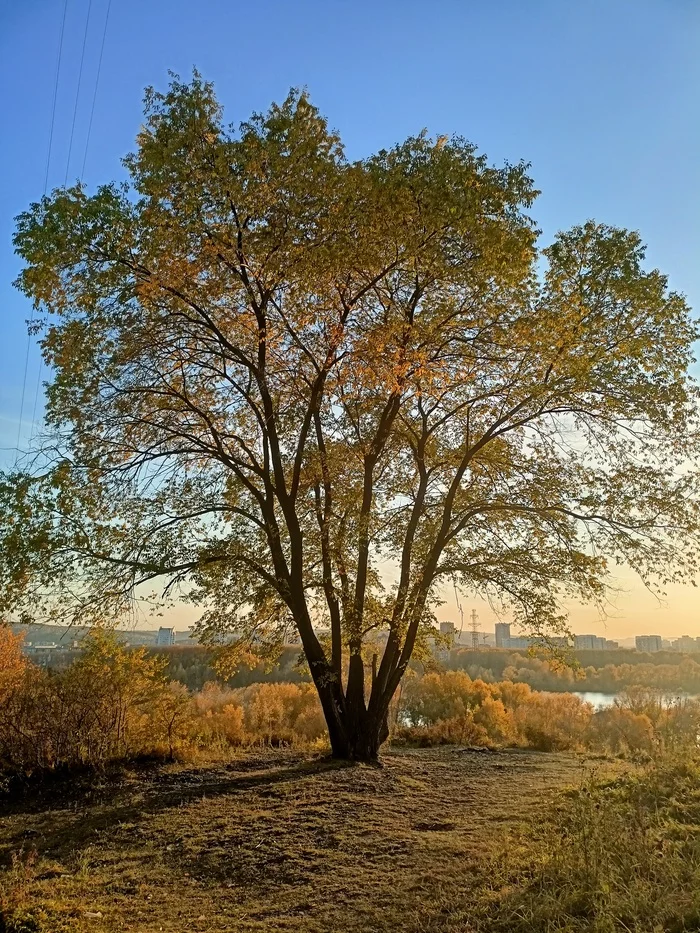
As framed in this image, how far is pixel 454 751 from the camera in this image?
11609 mm

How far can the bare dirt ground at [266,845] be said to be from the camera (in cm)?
455

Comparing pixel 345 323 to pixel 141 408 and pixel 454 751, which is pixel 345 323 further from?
pixel 454 751

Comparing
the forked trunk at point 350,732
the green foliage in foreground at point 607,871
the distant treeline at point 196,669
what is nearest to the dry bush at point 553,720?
the forked trunk at point 350,732

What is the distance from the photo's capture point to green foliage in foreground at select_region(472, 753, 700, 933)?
3.72 m

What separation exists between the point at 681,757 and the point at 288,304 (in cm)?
785

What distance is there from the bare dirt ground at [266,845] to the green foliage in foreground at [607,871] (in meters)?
0.31

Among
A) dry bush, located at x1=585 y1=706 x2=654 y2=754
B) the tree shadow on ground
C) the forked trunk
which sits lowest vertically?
dry bush, located at x1=585 y1=706 x2=654 y2=754

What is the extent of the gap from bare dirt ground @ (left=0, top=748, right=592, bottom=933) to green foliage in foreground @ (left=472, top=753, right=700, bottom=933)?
12.1 inches

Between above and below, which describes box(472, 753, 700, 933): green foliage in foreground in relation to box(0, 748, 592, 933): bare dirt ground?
above

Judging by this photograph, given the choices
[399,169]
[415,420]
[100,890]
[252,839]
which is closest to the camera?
[100,890]

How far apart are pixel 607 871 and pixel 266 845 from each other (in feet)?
10.1

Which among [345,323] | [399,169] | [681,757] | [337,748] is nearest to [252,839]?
[337,748]

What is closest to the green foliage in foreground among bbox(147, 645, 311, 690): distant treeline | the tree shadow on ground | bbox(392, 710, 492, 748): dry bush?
the tree shadow on ground

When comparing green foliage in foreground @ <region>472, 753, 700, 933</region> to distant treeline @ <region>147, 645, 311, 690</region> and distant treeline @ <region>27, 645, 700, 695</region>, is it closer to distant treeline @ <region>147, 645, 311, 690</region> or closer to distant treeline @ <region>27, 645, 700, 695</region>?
distant treeline @ <region>147, 645, 311, 690</region>
